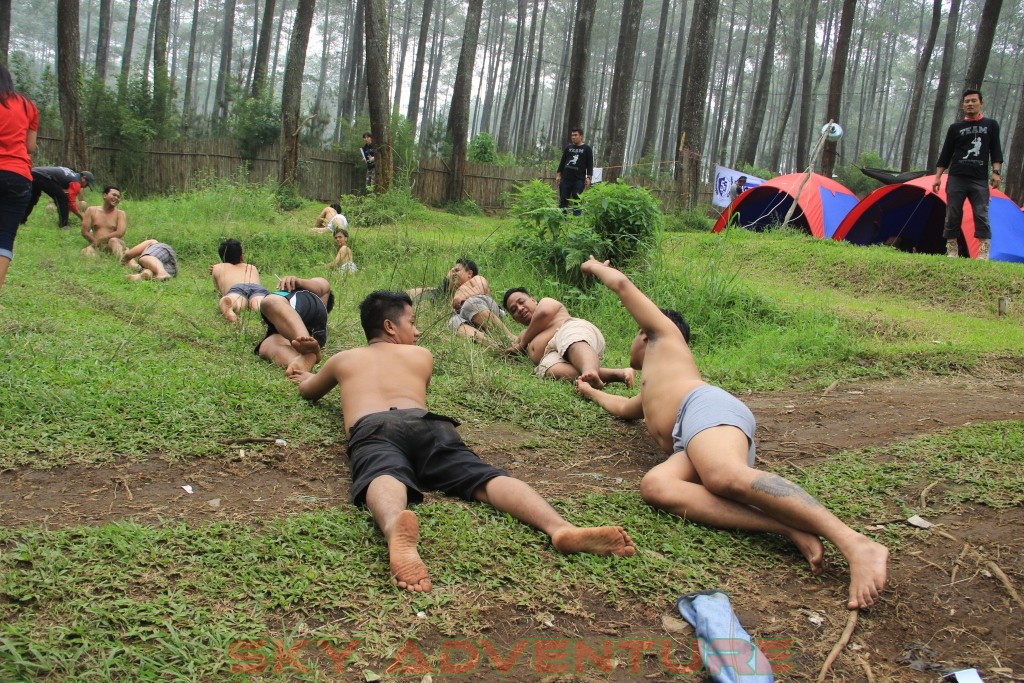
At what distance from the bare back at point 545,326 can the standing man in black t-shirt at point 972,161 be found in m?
5.29

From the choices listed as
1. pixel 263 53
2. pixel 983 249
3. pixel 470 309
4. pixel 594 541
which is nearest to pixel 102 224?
pixel 470 309

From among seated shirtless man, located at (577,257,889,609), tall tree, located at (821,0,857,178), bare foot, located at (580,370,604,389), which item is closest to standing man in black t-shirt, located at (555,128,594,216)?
tall tree, located at (821,0,857,178)

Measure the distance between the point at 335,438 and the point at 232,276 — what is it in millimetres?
3745

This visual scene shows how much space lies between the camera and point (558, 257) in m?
8.06

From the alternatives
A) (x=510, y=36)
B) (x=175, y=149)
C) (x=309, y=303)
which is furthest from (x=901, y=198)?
(x=510, y=36)

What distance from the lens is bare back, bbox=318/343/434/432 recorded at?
3.51m

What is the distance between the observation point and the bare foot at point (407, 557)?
2.46 metres

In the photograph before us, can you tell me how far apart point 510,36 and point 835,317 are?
48.5m

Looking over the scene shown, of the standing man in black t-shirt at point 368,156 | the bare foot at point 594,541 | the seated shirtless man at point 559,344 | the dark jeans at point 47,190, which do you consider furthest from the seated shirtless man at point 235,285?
the standing man in black t-shirt at point 368,156

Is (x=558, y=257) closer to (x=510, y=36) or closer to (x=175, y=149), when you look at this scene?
(x=175, y=149)

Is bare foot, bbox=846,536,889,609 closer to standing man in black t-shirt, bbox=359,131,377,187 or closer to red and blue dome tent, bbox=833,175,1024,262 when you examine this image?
red and blue dome tent, bbox=833,175,1024,262

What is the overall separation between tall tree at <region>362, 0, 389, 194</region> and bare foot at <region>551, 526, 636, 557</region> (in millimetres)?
12058

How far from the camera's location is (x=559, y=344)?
5.52m

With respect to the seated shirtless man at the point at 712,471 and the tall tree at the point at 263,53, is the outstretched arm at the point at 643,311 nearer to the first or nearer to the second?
the seated shirtless man at the point at 712,471
